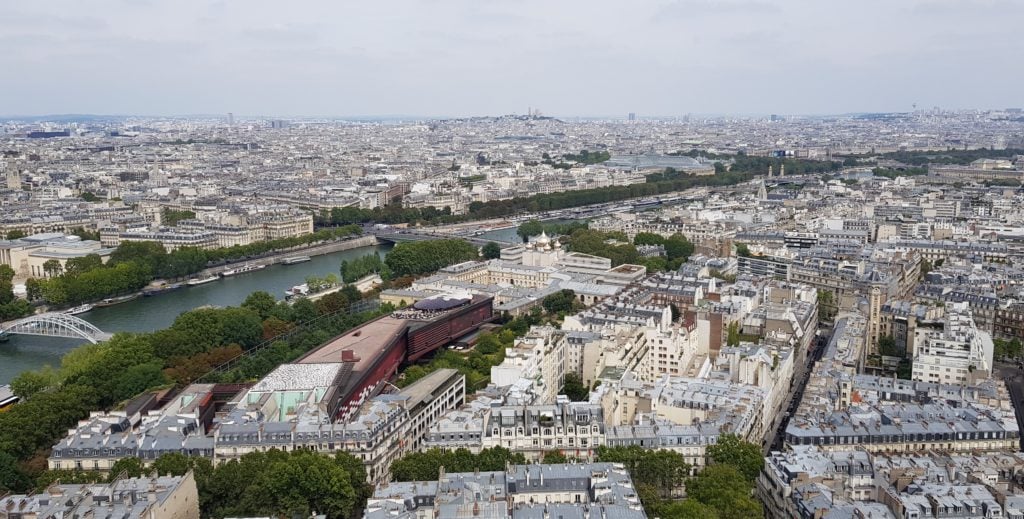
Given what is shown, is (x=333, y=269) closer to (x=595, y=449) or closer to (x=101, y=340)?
(x=101, y=340)

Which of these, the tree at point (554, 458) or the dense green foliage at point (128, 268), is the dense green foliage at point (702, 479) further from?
the dense green foliage at point (128, 268)

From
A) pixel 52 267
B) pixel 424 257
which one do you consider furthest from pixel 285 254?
pixel 52 267

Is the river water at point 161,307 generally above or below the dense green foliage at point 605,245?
below

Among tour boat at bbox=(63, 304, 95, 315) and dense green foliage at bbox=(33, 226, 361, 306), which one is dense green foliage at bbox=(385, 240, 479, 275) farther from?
tour boat at bbox=(63, 304, 95, 315)

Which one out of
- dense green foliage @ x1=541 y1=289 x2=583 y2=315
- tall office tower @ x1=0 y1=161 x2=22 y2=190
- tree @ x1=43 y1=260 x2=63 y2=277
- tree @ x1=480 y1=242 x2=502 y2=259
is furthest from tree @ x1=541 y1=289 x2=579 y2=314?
tall office tower @ x1=0 y1=161 x2=22 y2=190

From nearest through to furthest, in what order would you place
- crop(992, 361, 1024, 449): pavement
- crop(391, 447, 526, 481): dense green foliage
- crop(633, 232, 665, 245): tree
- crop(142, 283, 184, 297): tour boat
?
1. crop(391, 447, 526, 481): dense green foliage
2. crop(992, 361, 1024, 449): pavement
3. crop(142, 283, 184, 297): tour boat
4. crop(633, 232, 665, 245): tree

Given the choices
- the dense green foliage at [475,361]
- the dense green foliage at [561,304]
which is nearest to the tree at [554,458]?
the dense green foliage at [475,361]
